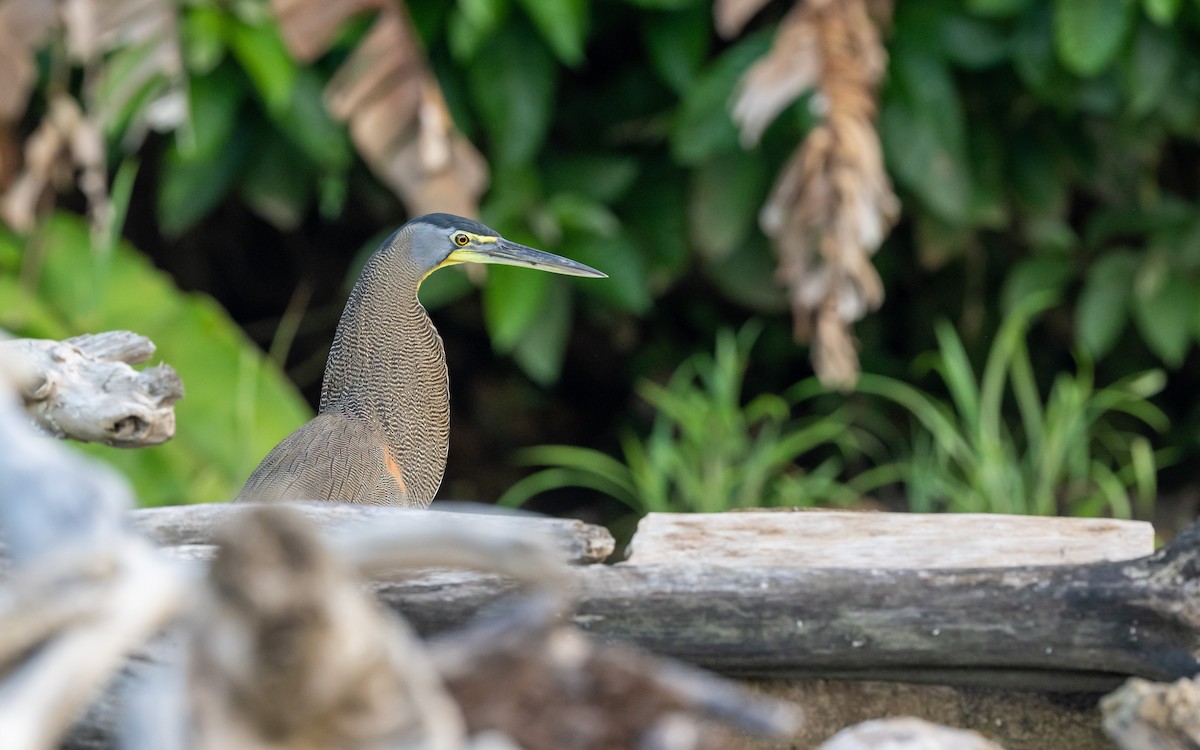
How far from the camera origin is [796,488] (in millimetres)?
4332

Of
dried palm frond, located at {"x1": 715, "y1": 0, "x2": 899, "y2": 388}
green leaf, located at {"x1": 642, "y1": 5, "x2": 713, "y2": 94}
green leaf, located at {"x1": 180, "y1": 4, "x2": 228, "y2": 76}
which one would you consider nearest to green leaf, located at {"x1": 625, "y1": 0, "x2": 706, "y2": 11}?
green leaf, located at {"x1": 642, "y1": 5, "x2": 713, "y2": 94}

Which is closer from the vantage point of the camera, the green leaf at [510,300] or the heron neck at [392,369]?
the heron neck at [392,369]

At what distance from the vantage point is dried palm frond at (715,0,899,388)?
376 centimetres

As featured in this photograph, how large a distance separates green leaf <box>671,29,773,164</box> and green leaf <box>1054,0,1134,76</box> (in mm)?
885

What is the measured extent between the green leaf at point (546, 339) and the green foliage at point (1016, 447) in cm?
110

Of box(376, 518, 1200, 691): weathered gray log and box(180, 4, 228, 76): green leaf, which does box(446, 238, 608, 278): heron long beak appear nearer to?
box(376, 518, 1200, 691): weathered gray log

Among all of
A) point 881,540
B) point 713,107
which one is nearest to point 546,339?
point 713,107

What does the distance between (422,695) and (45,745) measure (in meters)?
0.29

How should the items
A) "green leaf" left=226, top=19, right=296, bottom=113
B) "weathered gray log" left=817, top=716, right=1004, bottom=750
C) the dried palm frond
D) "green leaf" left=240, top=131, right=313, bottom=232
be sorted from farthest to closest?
1. "green leaf" left=240, top=131, right=313, bottom=232
2. "green leaf" left=226, top=19, right=296, bottom=113
3. the dried palm frond
4. "weathered gray log" left=817, top=716, right=1004, bottom=750

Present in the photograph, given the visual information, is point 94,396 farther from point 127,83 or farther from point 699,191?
point 699,191

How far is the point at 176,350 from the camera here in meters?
4.25

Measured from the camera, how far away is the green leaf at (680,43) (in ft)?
14.3

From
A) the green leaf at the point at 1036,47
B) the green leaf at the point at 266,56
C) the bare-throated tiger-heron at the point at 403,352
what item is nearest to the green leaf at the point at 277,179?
the green leaf at the point at 266,56

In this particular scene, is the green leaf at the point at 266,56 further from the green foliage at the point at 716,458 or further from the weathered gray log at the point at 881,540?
the weathered gray log at the point at 881,540
